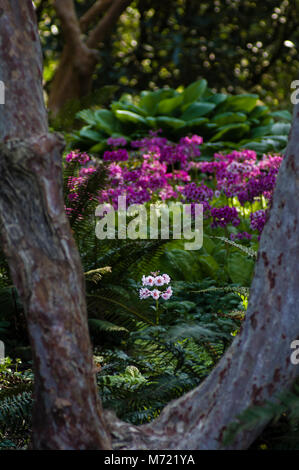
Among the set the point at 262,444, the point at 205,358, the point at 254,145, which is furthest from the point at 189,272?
the point at 254,145

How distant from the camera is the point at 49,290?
1445 mm

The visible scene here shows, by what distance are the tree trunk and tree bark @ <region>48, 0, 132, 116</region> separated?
8.50 metres

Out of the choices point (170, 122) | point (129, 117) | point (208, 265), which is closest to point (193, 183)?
point (208, 265)

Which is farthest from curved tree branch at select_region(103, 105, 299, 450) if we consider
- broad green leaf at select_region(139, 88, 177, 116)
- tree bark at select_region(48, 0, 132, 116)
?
tree bark at select_region(48, 0, 132, 116)

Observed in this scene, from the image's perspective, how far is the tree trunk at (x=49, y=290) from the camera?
1.43 meters

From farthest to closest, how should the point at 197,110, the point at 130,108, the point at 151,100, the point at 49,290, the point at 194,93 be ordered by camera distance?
the point at 151,100
the point at 194,93
the point at 130,108
the point at 197,110
the point at 49,290

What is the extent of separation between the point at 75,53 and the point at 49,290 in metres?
9.35

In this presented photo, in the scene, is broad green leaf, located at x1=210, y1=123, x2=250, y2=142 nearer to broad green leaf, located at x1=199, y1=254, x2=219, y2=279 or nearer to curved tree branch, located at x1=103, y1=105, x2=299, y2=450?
broad green leaf, located at x1=199, y1=254, x2=219, y2=279

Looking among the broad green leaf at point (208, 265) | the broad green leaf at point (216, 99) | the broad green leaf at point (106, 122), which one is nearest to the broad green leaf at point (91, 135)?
the broad green leaf at point (106, 122)

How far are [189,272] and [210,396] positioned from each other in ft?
8.38

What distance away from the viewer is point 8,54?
160cm

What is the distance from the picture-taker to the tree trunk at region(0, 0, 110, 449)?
143cm

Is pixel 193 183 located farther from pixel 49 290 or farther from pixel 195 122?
pixel 195 122

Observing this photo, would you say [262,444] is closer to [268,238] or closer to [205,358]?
[268,238]
